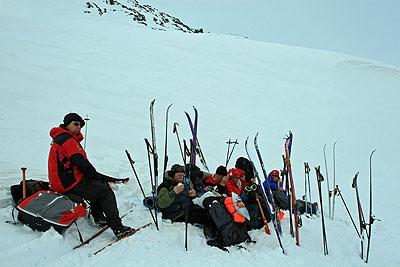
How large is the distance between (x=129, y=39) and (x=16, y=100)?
10.6 meters

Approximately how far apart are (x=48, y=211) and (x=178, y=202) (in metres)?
1.37

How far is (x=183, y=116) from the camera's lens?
10.0 m

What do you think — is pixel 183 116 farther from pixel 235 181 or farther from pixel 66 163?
pixel 66 163

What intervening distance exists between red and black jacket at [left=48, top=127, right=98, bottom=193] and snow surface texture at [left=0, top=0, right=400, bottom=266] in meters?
0.52

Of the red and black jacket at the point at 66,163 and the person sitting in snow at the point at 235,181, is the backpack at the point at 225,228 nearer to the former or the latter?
the person sitting in snow at the point at 235,181

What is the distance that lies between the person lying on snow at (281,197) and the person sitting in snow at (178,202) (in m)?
1.09

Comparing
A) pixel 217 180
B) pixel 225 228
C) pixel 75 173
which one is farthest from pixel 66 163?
pixel 217 180

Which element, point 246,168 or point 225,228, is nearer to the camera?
point 225,228

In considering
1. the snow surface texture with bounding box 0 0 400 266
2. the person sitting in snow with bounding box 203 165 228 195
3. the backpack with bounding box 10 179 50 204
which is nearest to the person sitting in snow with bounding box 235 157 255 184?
the person sitting in snow with bounding box 203 165 228 195

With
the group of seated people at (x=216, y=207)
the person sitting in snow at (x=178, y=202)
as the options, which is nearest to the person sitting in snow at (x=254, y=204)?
the group of seated people at (x=216, y=207)

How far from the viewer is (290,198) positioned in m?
4.18

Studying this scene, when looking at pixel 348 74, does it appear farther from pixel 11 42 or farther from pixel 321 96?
pixel 11 42

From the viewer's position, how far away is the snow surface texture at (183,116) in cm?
349

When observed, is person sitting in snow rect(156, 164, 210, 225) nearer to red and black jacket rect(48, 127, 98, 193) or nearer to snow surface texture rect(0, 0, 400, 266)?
snow surface texture rect(0, 0, 400, 266)
